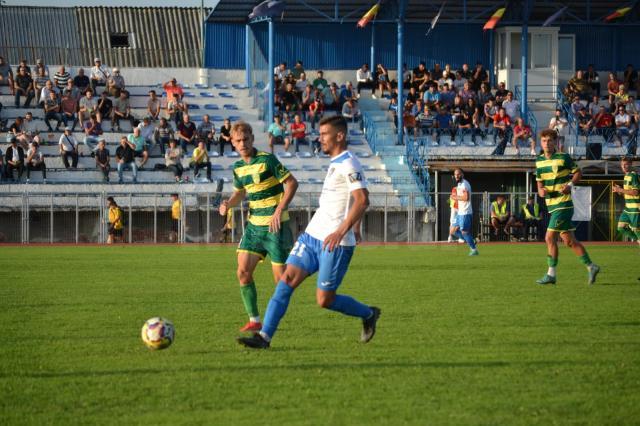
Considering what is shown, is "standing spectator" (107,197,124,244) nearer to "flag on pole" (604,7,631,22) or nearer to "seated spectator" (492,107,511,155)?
"seated spectator" (492,107,511,155)

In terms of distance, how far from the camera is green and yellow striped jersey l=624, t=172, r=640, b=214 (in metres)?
20.2

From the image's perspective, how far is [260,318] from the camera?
11195 mm

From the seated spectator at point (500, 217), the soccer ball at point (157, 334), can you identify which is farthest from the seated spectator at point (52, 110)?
the soccer ball at point (157, 334)

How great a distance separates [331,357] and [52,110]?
28736mm

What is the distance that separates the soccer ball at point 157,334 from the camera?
9.18 meters

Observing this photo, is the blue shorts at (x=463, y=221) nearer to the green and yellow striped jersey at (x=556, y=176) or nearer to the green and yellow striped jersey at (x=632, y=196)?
the green and yellow striped jersey at (x=632, y=196)

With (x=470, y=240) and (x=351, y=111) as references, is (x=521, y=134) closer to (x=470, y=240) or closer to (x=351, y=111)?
(x=351, y=111)

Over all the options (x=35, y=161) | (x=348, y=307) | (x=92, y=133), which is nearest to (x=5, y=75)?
(x=92, y=133)

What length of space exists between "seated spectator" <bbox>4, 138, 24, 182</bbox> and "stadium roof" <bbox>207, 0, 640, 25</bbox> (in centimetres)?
1152

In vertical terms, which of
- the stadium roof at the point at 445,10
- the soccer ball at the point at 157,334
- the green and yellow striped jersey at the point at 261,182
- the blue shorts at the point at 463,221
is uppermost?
the stadium roof at the point at 445,10

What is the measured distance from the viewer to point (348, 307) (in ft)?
31.2

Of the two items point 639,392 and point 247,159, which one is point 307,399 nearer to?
point 639,392

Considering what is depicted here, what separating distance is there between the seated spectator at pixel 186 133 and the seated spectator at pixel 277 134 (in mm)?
2456

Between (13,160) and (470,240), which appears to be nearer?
(470,240)
